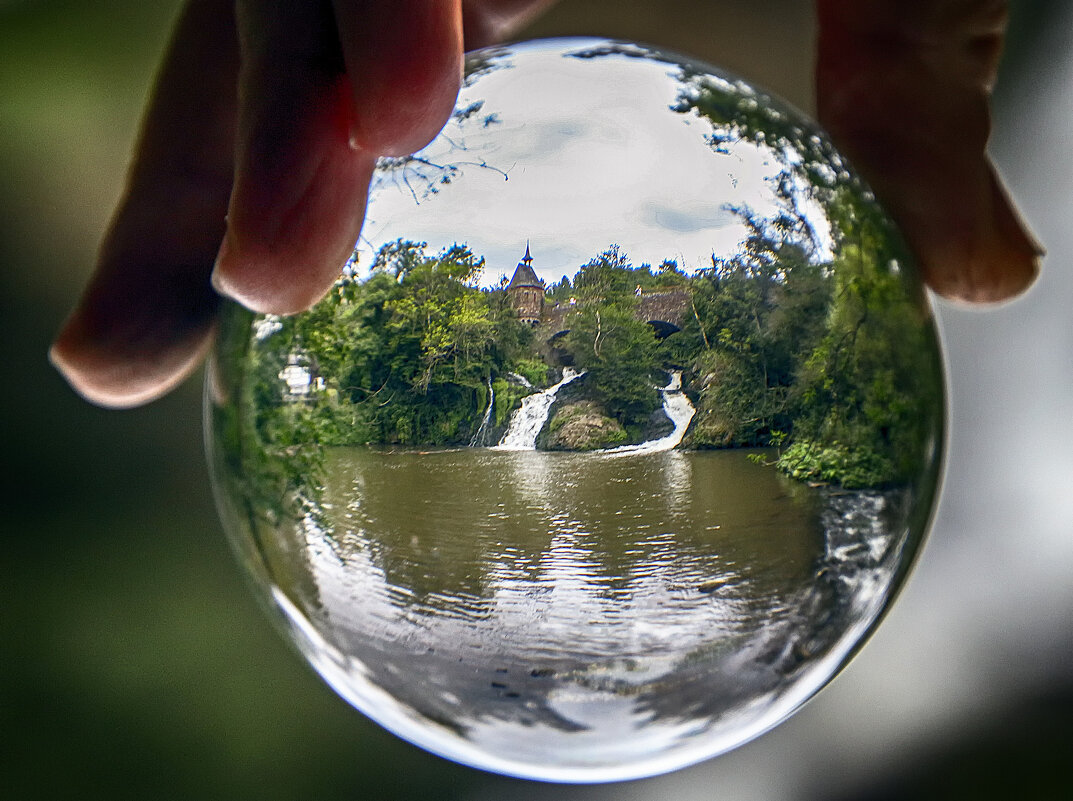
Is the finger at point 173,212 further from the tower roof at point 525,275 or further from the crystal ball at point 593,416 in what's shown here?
the tower roof at point 525,275

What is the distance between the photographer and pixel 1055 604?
2.15 m

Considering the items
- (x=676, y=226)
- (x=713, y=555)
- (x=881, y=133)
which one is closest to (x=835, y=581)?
(x=713, y=555)

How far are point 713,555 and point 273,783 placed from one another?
2.18m

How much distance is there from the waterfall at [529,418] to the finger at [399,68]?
0.15 meters

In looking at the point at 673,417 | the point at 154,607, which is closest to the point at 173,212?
the point at 673,417

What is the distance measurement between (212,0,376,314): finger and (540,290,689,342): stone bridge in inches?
5.7

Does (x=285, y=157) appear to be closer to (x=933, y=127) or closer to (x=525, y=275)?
(x=525, y=275)

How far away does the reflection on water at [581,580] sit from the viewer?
1.43 feet

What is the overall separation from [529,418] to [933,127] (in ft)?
1.31

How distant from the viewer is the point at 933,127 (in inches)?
25.4

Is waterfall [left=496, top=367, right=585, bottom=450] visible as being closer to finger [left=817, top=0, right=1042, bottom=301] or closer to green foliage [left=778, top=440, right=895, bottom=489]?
green foliage [left=778, top=440, right=895, bottom=489]

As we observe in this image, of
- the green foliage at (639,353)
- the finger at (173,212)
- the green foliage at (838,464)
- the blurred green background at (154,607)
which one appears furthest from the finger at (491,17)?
the blurred green background at (154,607)

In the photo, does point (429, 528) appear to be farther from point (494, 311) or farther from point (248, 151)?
point (248, 151)

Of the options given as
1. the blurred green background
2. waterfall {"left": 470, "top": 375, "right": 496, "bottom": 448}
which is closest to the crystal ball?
waterfall {"left": 470, "top": 375, "right": 496, "bottom": 448}
